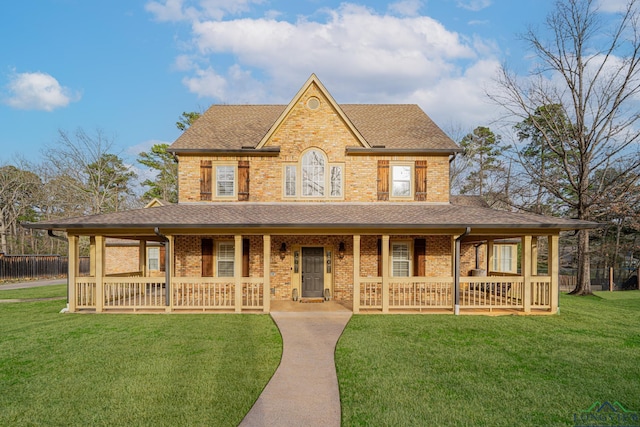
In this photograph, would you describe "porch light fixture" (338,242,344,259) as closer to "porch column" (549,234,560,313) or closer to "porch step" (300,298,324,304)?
"porch step" (300,298,324,304)

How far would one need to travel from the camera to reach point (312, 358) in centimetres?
760

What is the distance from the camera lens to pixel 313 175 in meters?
15.0

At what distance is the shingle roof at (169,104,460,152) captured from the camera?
50.3 feet

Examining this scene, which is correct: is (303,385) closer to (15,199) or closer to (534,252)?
(534,252)

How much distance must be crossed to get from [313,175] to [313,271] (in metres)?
3.77

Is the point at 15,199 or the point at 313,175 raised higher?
the point at 313,175

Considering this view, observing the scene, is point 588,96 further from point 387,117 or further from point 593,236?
point 593,236

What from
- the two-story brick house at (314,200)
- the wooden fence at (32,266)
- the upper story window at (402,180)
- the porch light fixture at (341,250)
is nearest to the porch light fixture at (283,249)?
the two-story brick house at (314,200)

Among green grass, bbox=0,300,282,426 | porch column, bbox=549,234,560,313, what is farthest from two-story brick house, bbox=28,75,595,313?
green grass, bbox=0,300,282,426

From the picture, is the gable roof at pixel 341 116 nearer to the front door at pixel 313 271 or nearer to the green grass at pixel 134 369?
the front door at pixel 313 271

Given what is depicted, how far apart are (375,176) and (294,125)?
3790mm

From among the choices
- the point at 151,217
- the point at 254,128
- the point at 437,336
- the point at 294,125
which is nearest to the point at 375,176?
the point at 294,125

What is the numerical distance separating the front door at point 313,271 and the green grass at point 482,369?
12.4 ft

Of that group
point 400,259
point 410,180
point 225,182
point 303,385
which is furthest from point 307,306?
point 303,385
